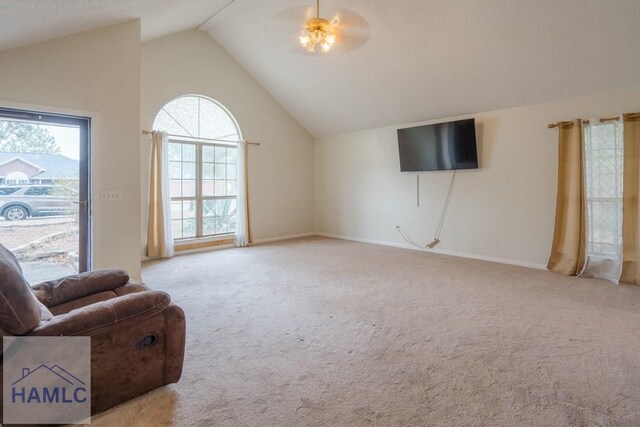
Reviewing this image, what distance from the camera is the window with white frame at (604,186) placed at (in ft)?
13.3

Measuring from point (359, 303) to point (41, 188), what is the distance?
3.49 meters

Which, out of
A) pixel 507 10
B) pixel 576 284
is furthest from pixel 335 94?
pixel 576 284

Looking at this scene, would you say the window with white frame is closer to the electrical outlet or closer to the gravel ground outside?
the electrical outlet

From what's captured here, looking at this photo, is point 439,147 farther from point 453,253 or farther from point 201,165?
point 201,165

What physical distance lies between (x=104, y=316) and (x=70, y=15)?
2779 mm

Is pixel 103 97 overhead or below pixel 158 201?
overhead

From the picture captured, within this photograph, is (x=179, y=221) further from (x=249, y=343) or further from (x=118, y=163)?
(x=249, y=343)

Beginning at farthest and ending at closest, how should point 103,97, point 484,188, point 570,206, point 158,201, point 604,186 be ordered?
point 158,201 → point 484,188 → point 570,206 → point 604,186 → point 103,97

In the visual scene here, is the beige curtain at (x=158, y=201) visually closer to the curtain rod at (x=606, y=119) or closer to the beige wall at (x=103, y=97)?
the beige wall at (x=103, y=97)

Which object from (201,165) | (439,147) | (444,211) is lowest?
(444,211)

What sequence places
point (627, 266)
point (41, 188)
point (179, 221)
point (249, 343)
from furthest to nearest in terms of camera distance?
1. point (179, 221)
2. point (627, 266)
3. point (41, 188)
4. point (249, 343)

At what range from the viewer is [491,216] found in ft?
17.0

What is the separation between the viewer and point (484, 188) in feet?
17.2

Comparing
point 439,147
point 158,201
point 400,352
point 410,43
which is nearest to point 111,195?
point 158,201
